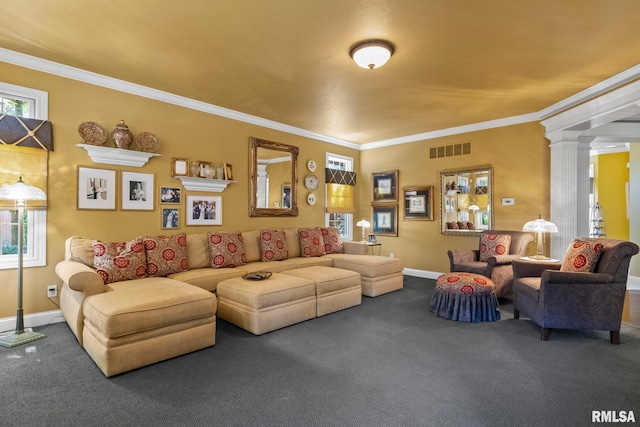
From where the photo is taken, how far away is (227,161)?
4.99m

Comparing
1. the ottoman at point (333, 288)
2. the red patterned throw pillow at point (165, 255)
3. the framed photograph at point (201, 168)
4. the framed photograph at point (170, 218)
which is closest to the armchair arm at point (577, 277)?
the ottoman at point (333, 288)

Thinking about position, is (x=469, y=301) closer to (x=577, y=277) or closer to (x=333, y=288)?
(x=577, y=277)

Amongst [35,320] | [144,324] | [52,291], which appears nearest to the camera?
[144,324]

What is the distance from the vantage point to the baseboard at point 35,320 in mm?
3213

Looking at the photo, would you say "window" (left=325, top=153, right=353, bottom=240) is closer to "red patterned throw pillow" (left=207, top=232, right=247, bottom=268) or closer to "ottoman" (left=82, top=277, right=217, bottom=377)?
"red patterned throw pillow" (left=207, top=232, right=247, bottom=268)

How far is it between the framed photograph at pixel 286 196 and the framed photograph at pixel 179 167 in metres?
1.80

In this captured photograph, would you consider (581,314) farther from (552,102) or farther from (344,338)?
(552,102)

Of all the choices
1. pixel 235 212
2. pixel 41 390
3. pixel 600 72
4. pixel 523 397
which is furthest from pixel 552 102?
pixel 41 390

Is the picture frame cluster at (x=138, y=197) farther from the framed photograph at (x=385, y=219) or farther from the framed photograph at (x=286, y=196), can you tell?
the framed photograph at (x=385, y=219)

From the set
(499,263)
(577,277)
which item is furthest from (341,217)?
(577,277)

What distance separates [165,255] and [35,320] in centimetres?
139

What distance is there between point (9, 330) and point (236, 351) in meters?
2.43

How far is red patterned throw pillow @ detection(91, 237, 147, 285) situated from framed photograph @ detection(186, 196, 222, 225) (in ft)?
3.60

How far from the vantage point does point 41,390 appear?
85.2 inches
